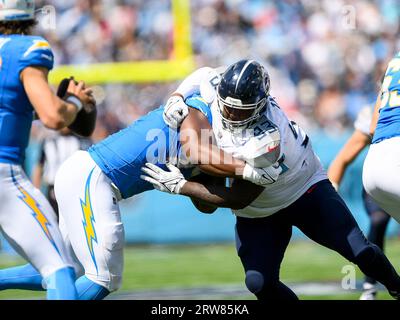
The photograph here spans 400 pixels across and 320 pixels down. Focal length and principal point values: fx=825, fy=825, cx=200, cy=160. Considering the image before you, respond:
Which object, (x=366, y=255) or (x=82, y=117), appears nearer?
(x=366, y=255)

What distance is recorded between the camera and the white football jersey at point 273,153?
12.9 ft

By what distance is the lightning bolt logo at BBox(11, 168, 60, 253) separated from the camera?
3744 mm

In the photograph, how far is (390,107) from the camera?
4.04 m

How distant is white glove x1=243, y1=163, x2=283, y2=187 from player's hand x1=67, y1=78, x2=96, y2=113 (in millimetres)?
957

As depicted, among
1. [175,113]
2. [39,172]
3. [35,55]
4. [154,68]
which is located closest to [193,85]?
[175,113]

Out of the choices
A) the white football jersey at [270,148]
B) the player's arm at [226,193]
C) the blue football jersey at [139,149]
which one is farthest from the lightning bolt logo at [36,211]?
the white football jersey at [270,148]

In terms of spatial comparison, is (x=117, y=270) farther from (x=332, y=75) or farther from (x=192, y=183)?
(x=332, y=75)

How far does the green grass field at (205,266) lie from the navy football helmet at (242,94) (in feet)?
6.76

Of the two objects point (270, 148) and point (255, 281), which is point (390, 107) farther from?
point (255, 281)

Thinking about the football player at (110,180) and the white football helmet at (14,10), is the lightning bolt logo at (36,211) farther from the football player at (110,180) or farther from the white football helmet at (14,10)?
the white football helmet at (14,10)

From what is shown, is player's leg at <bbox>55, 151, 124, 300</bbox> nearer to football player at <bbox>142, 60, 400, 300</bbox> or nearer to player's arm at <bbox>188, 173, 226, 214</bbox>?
football player at <bbox>142, 60, 400, 300</bbox>

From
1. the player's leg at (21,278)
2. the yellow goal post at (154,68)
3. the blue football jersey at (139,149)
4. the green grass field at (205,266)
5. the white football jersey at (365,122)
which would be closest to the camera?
the blue football jersey at (139,149)

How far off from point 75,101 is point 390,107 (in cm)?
156

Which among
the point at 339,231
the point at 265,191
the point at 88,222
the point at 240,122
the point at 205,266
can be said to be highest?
the point at 240,122
